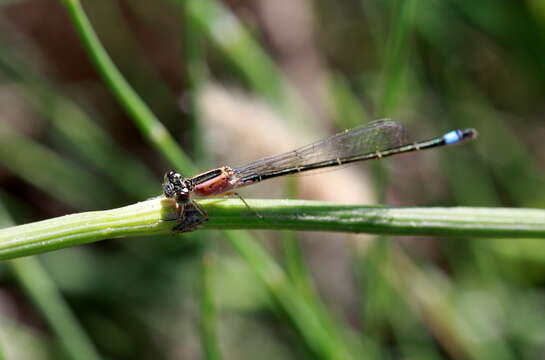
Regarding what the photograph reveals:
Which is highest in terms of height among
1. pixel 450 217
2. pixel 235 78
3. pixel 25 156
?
pixel 235 78

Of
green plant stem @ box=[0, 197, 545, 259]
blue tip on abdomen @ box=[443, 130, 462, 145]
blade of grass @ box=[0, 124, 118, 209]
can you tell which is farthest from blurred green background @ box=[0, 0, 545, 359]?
green plant stem @ box=[0, 197, 545, 259]

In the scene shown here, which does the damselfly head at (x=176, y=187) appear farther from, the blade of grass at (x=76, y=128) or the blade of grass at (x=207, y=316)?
the blade of grass at (x=76, y=128)

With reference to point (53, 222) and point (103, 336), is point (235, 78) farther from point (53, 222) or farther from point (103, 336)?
point (53, 222)

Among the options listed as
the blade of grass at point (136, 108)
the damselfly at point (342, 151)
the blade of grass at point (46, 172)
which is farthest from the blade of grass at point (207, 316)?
the blade of grass at point (46, 172)

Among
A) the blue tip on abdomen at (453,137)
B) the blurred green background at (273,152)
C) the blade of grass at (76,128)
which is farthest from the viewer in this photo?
the blade of grass at (76,128)

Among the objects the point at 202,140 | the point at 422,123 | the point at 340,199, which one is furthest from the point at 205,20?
the point at 422,123

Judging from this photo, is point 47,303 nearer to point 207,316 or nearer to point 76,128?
point 207,316

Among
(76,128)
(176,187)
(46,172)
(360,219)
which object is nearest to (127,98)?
(176,187)
